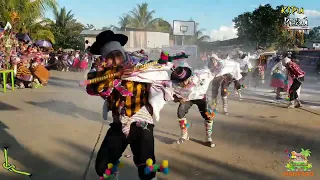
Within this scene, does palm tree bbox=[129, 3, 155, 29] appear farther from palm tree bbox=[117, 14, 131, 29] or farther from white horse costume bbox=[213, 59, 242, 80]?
white horse costume bbox=[213, 59, 242, 80]

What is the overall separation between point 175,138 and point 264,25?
2501 centimetres

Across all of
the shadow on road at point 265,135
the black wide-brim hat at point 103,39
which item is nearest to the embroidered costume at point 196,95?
the shadow on road at point 265,135

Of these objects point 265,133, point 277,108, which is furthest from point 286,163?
point 277,108

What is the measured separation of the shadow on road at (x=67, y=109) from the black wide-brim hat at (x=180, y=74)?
15.3 ft

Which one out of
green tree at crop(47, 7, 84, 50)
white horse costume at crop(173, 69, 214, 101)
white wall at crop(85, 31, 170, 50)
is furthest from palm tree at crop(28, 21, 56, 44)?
white horse costume at crop(173, 69, 214, 101)

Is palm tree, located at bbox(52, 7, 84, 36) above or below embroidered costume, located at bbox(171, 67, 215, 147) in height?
above

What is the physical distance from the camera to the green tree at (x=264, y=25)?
28297 mm

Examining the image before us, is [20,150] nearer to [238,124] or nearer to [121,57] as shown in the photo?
[121,57]

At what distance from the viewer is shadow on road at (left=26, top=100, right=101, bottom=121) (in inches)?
324

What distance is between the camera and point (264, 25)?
Result: 2902cm

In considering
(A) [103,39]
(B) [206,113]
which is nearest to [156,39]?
(B) [206,113]

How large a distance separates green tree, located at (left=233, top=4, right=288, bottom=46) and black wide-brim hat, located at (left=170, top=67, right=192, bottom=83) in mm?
26845

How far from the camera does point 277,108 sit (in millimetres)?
9625

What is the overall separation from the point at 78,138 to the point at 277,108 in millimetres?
5778
